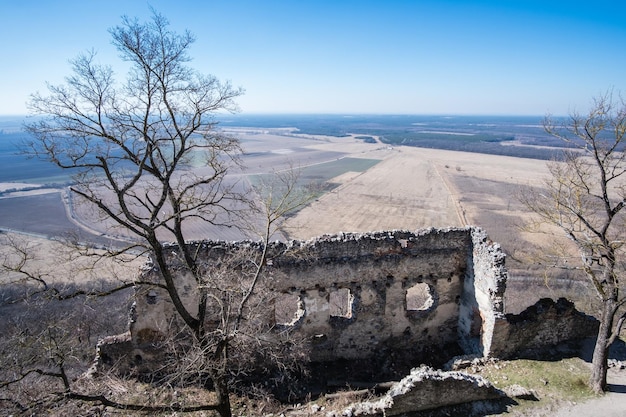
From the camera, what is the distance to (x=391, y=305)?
1366 centimetres

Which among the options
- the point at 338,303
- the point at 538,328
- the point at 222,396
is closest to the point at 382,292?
the point at 538,328

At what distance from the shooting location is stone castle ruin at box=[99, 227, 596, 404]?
40.0ft

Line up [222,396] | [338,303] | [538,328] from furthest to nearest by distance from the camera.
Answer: [338,303] → [538,328] → [222,396]

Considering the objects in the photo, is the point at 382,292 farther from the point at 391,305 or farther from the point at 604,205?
the point at 604,205

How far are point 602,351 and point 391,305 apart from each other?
20.3ft

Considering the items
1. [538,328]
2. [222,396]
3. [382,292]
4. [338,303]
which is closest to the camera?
[222,396]

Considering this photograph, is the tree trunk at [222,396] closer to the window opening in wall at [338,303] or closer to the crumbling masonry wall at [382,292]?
the crumbling masonry wall at [382,292]

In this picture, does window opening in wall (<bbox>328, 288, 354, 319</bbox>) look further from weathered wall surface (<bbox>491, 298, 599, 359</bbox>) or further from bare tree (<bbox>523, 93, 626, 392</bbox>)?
bare tree (<bbox>523, 93, 626, 392</bbox>)

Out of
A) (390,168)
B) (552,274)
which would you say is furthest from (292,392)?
(390,168)

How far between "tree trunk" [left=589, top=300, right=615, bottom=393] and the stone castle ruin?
2288 millimetres

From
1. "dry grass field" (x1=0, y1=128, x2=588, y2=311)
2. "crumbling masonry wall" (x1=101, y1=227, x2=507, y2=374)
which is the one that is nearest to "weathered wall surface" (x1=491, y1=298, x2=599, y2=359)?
"crumbling masonry wall" (x1=101, y1=227, x2=507, y2=374)

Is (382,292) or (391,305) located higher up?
(382,292)

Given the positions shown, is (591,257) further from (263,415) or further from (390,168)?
(390,168)

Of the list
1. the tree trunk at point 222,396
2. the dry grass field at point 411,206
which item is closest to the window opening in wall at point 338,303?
the dry grass field at point 411,206
